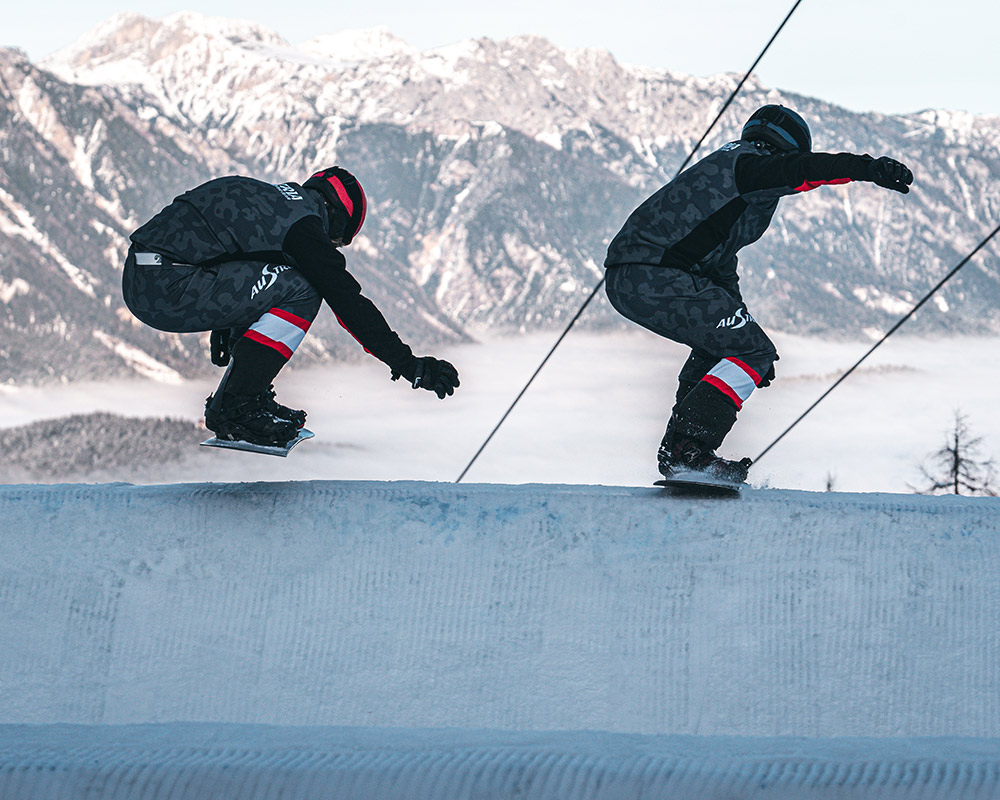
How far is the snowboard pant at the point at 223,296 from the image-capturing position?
4184 millimetres

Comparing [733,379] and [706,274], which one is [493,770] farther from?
[706,274]

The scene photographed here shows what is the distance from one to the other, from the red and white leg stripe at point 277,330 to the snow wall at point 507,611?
641 millimetres

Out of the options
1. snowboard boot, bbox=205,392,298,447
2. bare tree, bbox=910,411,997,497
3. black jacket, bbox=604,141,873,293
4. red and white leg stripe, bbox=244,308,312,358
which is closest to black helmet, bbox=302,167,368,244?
red and white leg stripe, bbox=244,308,312,358

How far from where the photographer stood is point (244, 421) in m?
4.29

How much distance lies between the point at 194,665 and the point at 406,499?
3.54 feet

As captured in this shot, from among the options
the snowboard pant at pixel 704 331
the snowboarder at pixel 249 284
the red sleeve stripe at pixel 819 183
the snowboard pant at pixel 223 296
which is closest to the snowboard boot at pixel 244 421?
the snowboarder at pixel 249 284

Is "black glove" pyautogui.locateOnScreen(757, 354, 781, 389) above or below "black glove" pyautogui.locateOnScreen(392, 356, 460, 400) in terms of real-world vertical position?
below

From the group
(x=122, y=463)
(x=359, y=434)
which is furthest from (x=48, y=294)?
(x=359, y=434)

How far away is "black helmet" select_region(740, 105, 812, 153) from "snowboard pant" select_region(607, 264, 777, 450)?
66 cm

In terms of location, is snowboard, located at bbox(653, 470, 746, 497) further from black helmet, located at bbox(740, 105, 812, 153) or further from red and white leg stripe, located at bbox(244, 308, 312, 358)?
red and white leg stripe, located at bbox(244, 308, 312, 358)

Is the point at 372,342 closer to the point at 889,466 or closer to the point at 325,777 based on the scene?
the point at 325,777

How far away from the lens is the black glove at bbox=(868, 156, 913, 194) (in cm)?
376

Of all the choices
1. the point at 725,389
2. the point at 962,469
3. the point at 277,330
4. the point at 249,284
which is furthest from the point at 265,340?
the point at 962,469

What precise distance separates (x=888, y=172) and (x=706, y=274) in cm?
98
